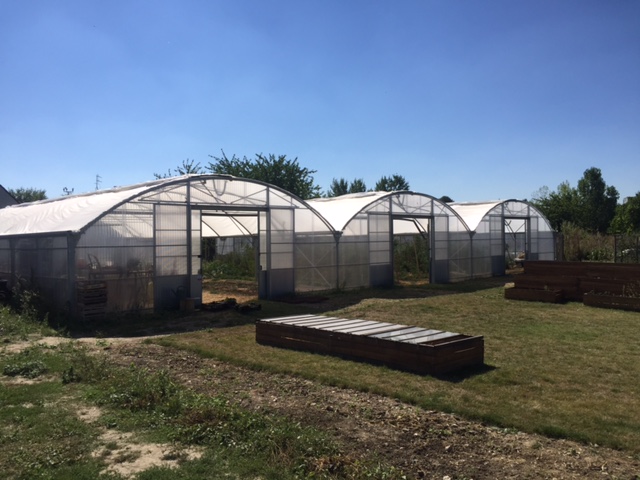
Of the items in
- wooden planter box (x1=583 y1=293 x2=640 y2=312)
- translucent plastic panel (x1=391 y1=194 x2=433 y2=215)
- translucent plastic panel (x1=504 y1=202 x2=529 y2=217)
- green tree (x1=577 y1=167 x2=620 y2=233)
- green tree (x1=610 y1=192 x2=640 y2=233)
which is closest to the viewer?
wooden planter box (x1=583 y1=293 x2=640 y2=312)

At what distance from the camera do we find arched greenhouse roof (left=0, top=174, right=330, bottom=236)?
1481 cm

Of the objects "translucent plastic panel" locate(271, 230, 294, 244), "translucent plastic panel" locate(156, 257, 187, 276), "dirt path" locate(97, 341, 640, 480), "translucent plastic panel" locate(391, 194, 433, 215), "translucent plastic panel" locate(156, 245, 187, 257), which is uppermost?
"translucent plastic panel" locate(391, 194, 433, 215)

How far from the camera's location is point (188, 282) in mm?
16156

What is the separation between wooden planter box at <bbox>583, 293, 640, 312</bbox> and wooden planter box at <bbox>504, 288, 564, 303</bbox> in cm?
82

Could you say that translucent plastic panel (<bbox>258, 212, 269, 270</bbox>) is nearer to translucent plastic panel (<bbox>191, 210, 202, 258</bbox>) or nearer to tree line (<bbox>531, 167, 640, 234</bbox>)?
translucent plastic panel (<bbox>191, 210, 202, 258</bbox>)

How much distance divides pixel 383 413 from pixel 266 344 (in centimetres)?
461

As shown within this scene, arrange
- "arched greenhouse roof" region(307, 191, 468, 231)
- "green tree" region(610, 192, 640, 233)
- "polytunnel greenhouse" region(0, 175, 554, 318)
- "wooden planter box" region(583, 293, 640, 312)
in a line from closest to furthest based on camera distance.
Answer: 1. "polytunnel greenhouse" region(0, 175, 554, 318)
2. "wooden planter box" region(583, 293, 640, 312)
3. "arched greenhouse roof" region(307, 191, 468, 231)
4. "green tree" region(610, 192, 640, 233)

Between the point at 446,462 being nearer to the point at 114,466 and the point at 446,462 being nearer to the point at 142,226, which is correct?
the point at 114,466

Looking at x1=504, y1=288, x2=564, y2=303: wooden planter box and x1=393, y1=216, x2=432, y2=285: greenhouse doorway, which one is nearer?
x1=504, y1=288, x2=564, y2=303: wooden planter box

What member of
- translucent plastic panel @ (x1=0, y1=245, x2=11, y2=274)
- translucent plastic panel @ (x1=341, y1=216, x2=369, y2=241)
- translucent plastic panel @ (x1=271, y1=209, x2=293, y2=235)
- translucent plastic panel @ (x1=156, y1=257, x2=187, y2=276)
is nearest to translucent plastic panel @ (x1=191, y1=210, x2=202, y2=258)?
translucent plastic panel @ (x1=156, y1=257, x2=187, y2=276)

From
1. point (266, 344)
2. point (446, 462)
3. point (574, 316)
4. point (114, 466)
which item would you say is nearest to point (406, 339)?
point (266, 344)

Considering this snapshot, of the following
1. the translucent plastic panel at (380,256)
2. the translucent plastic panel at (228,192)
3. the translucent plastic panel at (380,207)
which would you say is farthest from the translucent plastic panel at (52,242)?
the translucent plastic panel at (380,256)

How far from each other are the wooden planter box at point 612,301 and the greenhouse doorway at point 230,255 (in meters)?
11.3

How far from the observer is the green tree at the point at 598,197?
54906 mm
